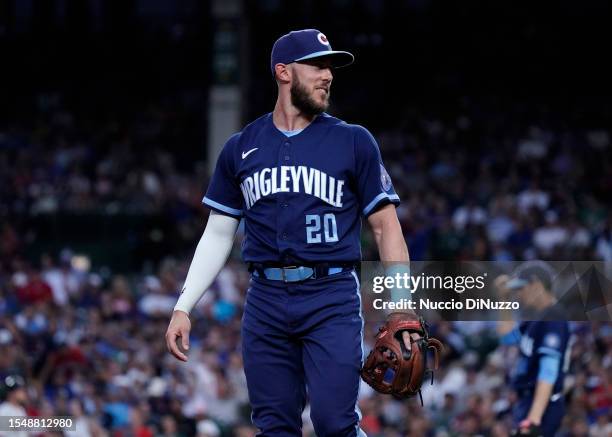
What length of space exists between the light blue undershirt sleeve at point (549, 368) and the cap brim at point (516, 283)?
0.47 meters

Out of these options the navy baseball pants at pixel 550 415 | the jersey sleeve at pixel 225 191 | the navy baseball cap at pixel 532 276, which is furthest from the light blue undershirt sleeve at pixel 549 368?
the jersey sleeve at pixel 225 191

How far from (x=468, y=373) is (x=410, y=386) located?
6.49m

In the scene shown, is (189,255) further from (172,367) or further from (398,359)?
(398,359)

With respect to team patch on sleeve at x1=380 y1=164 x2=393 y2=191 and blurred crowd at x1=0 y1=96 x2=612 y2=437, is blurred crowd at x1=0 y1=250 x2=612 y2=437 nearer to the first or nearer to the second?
blurred crowd at x1=0 y1=96 x2=612 y2=437

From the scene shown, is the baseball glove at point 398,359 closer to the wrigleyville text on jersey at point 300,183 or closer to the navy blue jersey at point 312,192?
the navy blue jersey at point 312,192

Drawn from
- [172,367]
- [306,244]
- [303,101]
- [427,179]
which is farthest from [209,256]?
[427,179]

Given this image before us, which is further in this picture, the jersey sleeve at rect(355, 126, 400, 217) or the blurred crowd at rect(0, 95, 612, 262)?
the blurred crowd at rect(0, 95, 612, 262)

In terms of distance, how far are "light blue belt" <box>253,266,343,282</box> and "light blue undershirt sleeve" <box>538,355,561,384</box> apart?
2.25 m

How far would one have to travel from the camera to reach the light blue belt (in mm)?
4516

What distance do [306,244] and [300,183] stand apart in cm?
23

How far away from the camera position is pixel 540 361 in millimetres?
6480

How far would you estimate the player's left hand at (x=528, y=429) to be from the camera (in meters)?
6.36

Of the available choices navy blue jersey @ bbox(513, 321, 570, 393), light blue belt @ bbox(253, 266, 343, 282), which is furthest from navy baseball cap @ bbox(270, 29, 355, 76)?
navy blue jersey @ bbox(513, 321, 570, 393)

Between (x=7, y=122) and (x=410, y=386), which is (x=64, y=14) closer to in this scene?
(x=7, y=122)
